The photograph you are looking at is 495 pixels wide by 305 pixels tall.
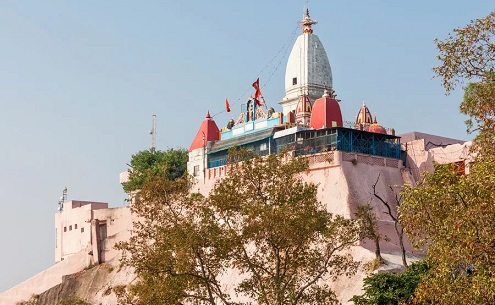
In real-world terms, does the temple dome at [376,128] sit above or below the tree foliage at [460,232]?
above

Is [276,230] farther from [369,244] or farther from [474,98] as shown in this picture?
[369,244]

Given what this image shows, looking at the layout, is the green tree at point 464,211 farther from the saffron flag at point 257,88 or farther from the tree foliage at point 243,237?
the saffron flag at point 257,88

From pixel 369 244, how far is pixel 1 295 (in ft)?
105

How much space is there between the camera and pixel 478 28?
2075 centimetres

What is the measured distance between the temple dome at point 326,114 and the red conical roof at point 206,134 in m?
7.72

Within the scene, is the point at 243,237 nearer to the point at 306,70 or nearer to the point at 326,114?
the point at 326,114

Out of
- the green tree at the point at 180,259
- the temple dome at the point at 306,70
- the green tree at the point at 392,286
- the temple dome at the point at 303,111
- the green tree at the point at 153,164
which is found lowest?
the green tree at the point at 392,286

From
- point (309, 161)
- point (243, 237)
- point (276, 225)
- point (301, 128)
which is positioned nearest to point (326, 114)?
point (301, 128)

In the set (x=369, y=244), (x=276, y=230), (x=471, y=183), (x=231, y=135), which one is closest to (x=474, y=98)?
(x=471, y=183)

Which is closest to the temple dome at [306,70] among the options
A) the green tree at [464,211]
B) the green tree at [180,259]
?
the green tree at [180,259]

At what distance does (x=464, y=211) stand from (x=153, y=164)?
4260 cm

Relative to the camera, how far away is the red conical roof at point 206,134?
2138 inches

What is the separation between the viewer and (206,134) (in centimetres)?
5488

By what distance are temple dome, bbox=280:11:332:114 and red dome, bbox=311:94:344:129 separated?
708 cm
